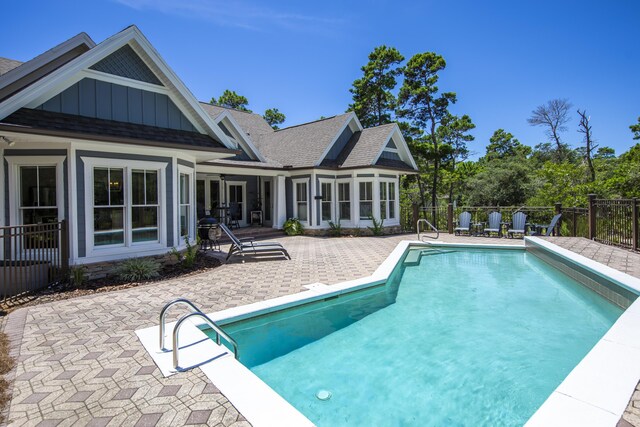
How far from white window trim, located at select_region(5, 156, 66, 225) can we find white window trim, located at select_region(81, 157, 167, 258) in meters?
0.52

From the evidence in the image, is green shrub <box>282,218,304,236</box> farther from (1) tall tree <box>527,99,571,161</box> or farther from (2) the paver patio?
(1) tall tree <box>527,99,571,161</box>

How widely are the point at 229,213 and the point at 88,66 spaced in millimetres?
9406

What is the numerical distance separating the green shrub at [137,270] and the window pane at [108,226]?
0.66 m

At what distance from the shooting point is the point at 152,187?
9086 mm

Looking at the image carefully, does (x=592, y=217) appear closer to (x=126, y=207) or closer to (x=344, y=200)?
(x=344, y=200)

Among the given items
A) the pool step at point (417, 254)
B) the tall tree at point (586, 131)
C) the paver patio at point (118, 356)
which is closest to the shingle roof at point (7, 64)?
the paver patio at point (118, 356)

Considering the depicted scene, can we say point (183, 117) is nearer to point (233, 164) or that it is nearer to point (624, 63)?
point (233, 164)

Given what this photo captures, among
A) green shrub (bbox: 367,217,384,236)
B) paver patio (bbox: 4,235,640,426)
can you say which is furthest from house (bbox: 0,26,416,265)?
green shrub (bbox: 367,217,384,236)

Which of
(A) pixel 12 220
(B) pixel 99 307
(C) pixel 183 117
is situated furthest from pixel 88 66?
(B) pixel 99 307

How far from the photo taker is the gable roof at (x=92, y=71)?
7195mm

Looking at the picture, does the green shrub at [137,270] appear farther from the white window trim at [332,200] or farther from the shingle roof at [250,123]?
the shingle roof at [250,123]

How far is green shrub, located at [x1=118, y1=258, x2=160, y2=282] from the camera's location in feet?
26.2

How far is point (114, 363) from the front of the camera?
12.6 feet

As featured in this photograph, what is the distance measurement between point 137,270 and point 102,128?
11.2 feet
